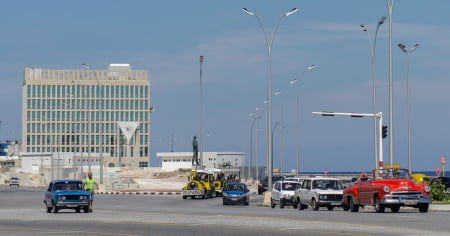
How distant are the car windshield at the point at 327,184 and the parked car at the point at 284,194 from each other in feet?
12.3

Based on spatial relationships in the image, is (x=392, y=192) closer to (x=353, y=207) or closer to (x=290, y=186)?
(x=353, y=207)

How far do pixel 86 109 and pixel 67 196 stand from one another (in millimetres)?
155863

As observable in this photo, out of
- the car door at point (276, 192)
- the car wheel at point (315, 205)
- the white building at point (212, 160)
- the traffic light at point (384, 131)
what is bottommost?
the car wheel at point (315, 205)

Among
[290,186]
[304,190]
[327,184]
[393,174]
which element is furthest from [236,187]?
[393,174]

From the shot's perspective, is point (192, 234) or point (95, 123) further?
point (95, 123)

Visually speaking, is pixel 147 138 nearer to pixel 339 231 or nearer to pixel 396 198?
pixel 396 198

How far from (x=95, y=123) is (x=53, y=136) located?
977 centimetres

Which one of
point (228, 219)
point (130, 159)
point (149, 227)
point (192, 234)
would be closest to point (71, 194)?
point (228, 219)

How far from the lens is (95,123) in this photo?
196750 mm

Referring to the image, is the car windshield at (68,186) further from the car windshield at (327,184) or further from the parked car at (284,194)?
the parked car at (284,194)

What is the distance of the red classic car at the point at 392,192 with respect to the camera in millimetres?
37281

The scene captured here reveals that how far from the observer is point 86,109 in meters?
195

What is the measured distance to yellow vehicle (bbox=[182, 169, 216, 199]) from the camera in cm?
6844

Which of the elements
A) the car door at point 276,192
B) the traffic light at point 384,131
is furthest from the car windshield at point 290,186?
the traffic light at point 384,131
